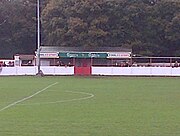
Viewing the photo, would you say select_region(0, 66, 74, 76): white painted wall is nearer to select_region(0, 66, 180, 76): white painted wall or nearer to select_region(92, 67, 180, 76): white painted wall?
select_region(0, 66, 180, 76): white painted wall

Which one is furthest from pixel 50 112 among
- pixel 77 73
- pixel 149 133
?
pixel 77 73

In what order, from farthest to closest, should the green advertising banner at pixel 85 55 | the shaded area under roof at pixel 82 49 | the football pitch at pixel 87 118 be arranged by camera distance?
the shaded area under roof at pixel 82 49 < the green advertising banner at pixel 85 55 < the football pitch at pixel 87 118

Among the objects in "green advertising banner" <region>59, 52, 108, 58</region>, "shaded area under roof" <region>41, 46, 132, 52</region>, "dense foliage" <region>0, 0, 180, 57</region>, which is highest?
"dense foliage" <region>0, 0, 180, 57</region>

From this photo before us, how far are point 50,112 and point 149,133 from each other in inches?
241

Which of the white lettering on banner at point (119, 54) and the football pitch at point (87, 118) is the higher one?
the white lettering on banner at point (119, 54)

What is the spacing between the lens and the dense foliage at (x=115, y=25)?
8006cm

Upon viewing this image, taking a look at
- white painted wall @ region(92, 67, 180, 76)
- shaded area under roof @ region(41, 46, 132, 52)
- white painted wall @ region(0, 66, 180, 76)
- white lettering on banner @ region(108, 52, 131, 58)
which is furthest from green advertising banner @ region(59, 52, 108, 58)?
white painted wall @ region(92, 67, 180, 76)

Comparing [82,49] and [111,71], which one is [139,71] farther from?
[82,49]

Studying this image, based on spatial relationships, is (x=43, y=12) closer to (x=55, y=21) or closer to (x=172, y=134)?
(x=55, y=21)

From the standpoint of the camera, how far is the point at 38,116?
707 inches

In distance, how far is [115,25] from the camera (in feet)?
271

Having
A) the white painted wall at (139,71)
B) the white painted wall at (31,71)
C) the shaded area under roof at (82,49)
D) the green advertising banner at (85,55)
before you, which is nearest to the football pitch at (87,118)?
the white painted wall at (139,71)

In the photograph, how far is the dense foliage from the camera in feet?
263

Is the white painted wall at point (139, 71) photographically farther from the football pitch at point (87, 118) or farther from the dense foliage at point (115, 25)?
the football pitch at point (87, 118)
